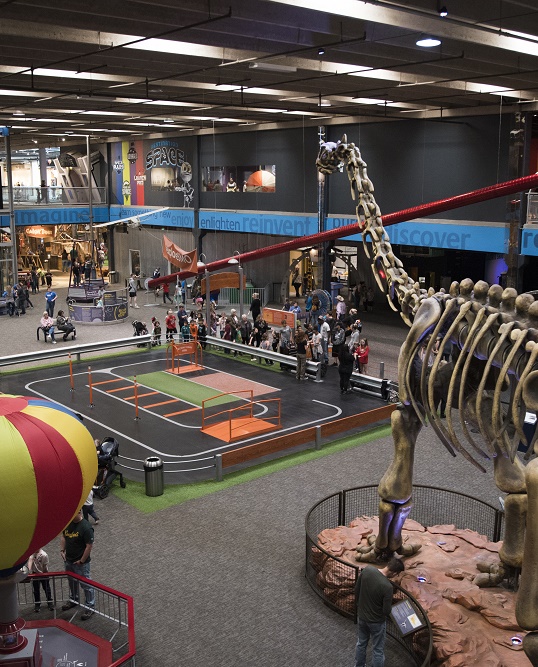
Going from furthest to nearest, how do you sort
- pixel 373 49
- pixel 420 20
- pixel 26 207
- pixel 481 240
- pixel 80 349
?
pixel 26 207, pixel 481 240, pixel 80 349, pixel 373 49, pixel 420 20

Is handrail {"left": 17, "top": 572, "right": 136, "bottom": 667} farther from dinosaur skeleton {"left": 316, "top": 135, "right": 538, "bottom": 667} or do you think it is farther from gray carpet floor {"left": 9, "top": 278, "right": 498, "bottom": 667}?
dinosaur skeleton {"left": 316, "top": 135, "right": 538, "bottom": 667}

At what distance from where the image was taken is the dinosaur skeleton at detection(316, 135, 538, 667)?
23.5ft

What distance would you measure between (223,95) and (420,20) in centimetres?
1036

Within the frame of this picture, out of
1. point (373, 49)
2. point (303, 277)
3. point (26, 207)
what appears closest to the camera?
point (373, 49)

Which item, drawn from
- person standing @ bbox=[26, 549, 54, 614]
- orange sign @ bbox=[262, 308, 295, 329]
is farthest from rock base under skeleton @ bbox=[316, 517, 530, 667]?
orange sign @ bbox=[262, 308, 295, 329]

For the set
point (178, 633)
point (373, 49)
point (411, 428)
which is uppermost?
point (373, 49)

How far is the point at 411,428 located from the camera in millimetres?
8859

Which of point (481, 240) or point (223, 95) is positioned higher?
point (223, 95)

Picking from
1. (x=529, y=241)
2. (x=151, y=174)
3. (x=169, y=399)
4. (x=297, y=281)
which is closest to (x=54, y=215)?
(x=151, y=174)

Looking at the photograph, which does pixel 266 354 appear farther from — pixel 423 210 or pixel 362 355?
pixel 423 210

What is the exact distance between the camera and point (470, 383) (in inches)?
333

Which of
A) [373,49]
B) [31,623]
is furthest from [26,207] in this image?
[31,623]

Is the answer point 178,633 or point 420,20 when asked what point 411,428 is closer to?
point 178,633

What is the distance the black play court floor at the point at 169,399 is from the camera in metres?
14.7
